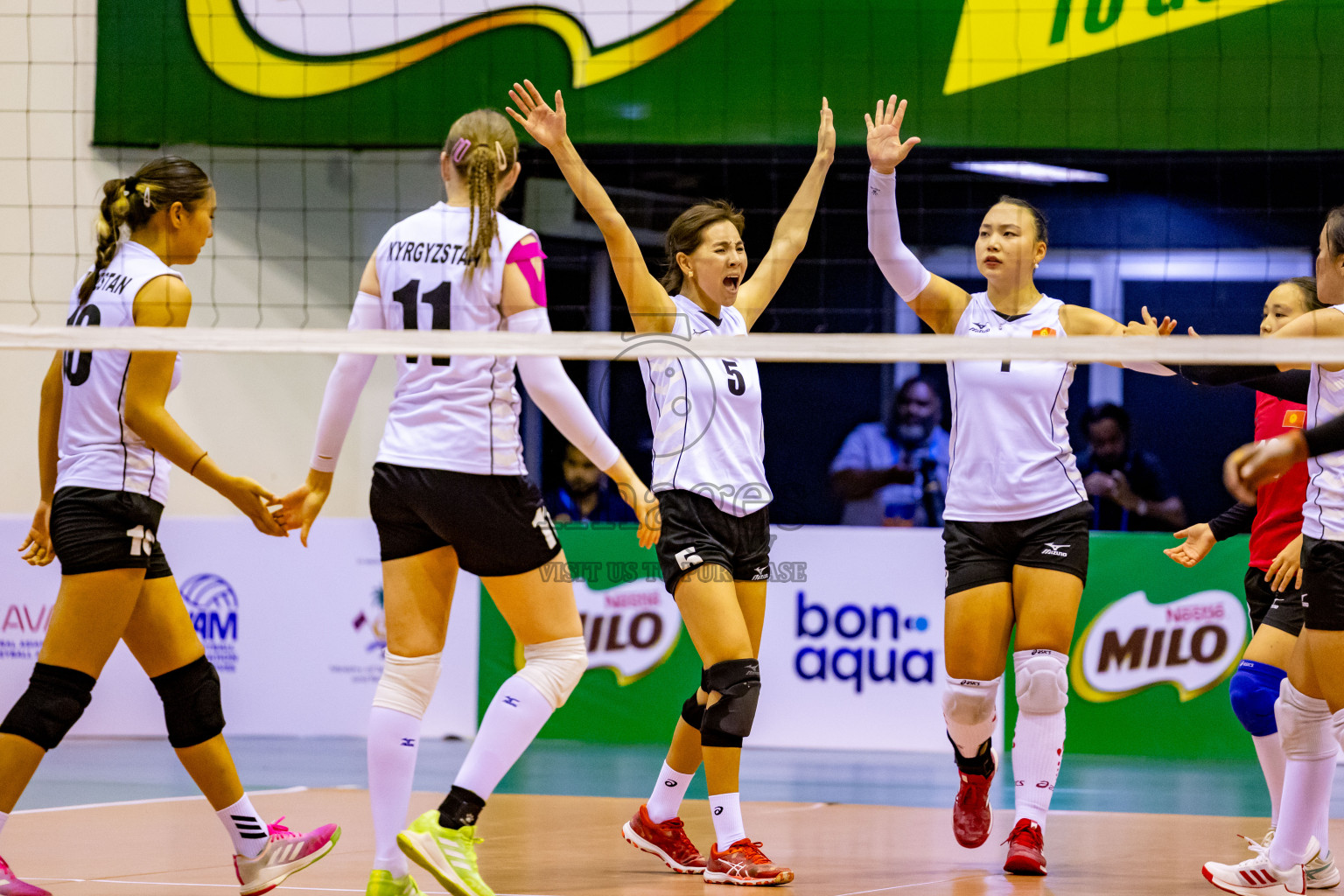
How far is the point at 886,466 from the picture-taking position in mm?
9414

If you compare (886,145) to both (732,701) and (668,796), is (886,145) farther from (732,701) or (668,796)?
(668,796)

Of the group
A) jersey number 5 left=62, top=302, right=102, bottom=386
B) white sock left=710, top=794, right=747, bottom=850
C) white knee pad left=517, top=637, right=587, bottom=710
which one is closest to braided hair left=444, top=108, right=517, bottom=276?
white knee pad left=517, top=637, right=587, bottom=710

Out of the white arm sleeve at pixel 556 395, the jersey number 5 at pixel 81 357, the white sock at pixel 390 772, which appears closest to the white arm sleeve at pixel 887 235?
the white arm sleeve at pixel 556 395

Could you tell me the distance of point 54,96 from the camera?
9.38 meters

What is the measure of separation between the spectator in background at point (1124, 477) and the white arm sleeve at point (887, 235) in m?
4.79

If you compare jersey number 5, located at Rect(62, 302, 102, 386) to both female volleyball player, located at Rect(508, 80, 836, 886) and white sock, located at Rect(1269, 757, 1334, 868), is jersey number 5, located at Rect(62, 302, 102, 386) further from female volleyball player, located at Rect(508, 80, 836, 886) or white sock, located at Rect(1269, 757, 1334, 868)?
white sock, located at Rect(1269, 757, 1334, 868)

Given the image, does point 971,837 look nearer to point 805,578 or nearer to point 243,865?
point 243,865

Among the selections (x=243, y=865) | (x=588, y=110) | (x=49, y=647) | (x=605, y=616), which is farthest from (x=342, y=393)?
(x=588, y=110)

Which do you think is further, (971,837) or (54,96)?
(54,96)

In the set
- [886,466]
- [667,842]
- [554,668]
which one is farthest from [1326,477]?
[886,466]

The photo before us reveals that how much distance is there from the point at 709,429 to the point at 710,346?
563 mm

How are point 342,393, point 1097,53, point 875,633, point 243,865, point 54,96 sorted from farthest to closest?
point 54,96, point 1097,53, point 875,633, point 243,865, point 342,393

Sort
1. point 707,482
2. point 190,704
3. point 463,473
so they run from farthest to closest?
point 707,482, point 190,704, point 463,473

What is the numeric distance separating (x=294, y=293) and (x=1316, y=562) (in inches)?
315
